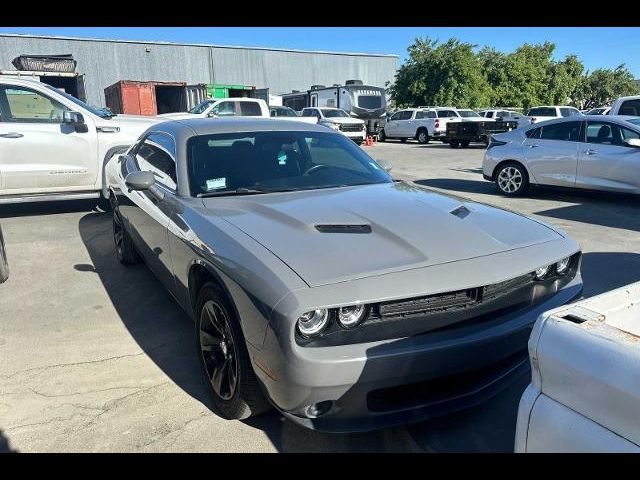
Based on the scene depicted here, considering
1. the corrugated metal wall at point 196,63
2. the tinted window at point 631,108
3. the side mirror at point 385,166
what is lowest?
the side mirror at point 385,166

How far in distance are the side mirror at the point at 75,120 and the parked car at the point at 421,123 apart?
18.7m

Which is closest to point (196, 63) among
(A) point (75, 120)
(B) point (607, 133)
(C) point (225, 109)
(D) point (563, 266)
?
(C) point (225, 109)

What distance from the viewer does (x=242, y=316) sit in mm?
2346

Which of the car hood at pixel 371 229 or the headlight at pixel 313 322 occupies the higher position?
the car hood at pixel 371 229

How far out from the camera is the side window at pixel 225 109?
16.1 metres

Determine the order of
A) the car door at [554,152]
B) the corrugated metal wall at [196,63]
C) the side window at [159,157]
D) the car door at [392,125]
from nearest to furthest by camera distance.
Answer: the side window at [159,157] → the car door at [554,152] → the car door at [392,125] → the corrugated metal wall at [196,63]

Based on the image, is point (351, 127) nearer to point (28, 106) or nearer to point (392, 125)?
point (392, 125)

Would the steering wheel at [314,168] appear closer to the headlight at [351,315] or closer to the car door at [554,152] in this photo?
the headlight at [351,315]

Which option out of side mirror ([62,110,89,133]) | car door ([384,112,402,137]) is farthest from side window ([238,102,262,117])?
car door ([384,112,402,137])

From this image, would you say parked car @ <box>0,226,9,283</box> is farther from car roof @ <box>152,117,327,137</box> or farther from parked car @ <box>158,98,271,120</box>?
parked car @ <box>158,98,271,120</box>

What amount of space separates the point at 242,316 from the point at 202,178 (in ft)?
4.77

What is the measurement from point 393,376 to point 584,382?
0.93 metres

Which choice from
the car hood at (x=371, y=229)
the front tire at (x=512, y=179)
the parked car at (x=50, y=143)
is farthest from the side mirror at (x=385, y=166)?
the front tire at (x=512, y=179)
